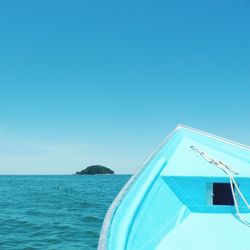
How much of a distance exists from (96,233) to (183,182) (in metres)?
9.15

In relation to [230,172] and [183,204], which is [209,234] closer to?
[183,204]

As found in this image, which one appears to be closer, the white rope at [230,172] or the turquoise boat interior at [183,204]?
the turquoise boat interior at [183,204]

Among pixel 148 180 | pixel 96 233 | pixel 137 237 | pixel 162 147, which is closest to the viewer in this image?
pixel 137 237

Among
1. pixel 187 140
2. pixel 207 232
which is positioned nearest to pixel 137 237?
pixel 207 232

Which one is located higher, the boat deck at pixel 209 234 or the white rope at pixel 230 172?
the white rope at pixel 230 172

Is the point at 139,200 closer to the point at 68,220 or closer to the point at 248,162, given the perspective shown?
the point at 248,162

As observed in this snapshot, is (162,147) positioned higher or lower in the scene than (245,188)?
higher

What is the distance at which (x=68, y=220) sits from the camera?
54.0 feet

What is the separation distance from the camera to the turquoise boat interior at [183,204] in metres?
3.63

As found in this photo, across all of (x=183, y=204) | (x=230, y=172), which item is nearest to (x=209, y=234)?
(x=183, y=204)

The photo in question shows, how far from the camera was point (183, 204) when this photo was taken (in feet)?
15.2

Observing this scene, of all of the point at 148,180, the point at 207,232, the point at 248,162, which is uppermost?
the point at 248,162

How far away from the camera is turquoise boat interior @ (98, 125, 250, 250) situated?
3635mm

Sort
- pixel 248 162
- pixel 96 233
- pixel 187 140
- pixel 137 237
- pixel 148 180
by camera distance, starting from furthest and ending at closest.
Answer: pixel 96 233 → pixel 187 140 → pixel 248 162 → pixel 148 180 → pixel 137 237
